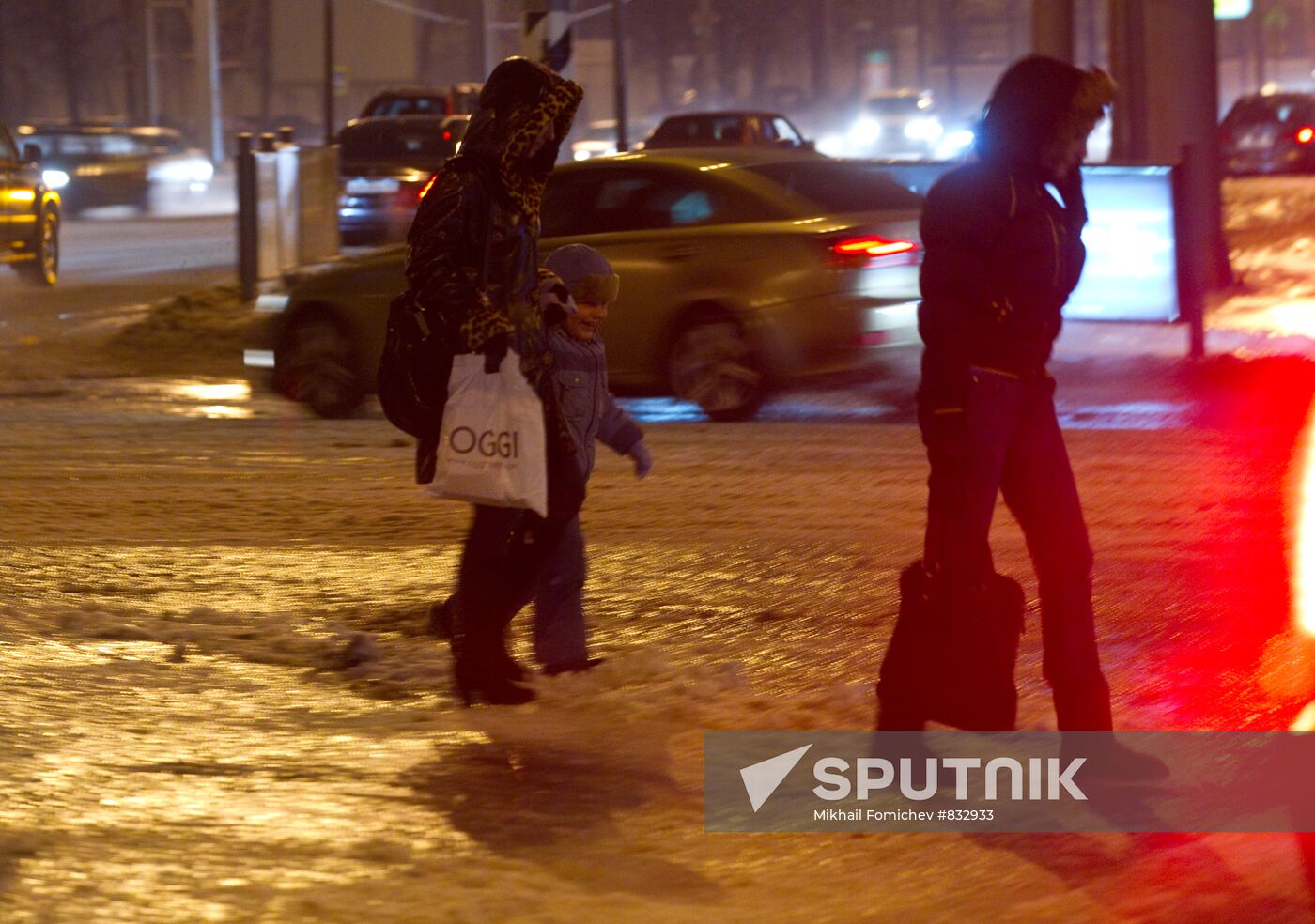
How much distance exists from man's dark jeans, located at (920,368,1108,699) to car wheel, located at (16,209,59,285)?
790 inches

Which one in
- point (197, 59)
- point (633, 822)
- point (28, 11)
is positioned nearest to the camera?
point (633, 822)

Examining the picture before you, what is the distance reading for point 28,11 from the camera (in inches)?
3073

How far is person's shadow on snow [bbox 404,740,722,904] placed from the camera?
4.41 m

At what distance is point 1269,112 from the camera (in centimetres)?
3706

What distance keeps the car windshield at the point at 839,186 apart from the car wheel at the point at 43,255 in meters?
13.9

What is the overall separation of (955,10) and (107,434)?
79.8 m

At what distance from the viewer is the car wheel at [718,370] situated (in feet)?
37.2

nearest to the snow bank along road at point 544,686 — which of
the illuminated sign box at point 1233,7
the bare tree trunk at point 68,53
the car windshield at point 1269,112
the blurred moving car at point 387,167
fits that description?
the illuminated sign box at point 1233,7

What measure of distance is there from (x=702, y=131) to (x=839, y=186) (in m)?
22.1

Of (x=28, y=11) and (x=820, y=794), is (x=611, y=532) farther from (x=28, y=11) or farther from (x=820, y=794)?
(x=28, y=11)

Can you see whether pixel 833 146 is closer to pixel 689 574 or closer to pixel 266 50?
pixel 266 50

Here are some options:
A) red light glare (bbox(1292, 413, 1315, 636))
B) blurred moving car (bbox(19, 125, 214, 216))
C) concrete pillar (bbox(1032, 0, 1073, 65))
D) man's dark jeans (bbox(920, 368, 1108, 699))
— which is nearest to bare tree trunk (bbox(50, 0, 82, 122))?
blurred moving car (bbox(19, 125, 214, 216))

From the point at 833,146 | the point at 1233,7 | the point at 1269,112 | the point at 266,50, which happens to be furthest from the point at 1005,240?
the point at 266,50

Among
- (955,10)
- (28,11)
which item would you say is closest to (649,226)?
(28,11)
